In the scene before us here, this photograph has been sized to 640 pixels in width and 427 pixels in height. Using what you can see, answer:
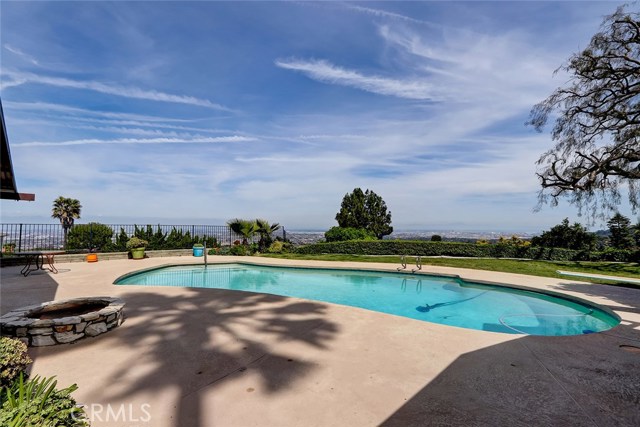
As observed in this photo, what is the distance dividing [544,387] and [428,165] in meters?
21.2

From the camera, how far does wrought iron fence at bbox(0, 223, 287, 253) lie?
41.6 ft

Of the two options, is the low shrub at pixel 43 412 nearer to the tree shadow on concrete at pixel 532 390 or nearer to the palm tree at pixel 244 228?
the tree shadow on concrete at pixel 532 390

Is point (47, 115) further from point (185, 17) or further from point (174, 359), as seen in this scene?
point (174, 359)

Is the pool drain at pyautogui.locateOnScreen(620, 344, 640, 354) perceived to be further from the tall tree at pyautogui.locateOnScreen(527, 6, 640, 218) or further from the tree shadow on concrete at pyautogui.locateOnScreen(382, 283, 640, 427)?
the tall tree at pyautogui.locateOnScreen(527, 6, 640, 218)

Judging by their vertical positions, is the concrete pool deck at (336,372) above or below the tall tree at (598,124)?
below

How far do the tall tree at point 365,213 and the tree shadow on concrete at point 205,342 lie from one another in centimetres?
2112

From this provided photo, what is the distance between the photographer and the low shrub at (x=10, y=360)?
2305 millimetres

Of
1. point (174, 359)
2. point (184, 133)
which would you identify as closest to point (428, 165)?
point (184, 133)

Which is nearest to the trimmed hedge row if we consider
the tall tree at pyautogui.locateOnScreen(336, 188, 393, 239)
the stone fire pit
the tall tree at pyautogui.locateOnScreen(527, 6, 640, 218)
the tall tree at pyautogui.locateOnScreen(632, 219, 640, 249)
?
the tall tree at pyautogui.locateOnScreen(632, 219, 640, 249)

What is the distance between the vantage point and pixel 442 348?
3.75 metres

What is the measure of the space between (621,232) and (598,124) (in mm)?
8833

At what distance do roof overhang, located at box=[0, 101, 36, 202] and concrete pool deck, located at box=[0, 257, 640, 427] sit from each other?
216 centimetres

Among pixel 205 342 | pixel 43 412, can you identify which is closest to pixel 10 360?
pixel 43 412

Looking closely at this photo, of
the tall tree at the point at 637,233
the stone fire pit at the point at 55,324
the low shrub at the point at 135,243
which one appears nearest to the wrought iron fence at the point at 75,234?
the low shrub at the point at 135,243
